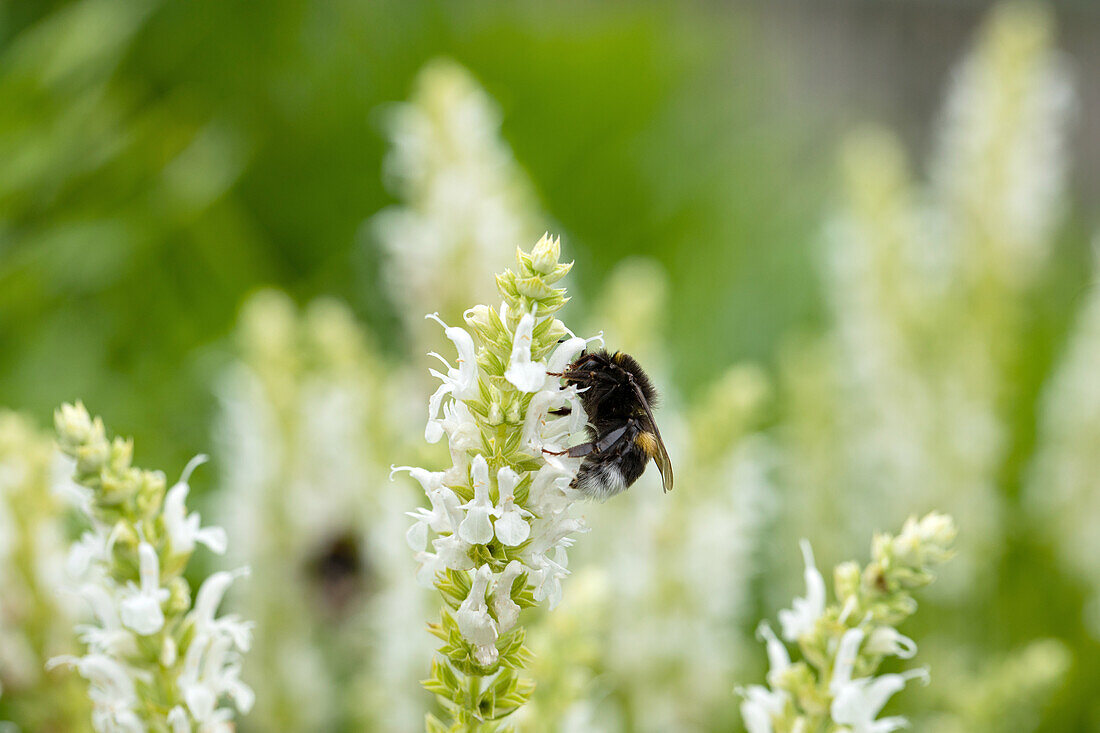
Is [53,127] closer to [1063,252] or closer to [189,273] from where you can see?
[189,273]

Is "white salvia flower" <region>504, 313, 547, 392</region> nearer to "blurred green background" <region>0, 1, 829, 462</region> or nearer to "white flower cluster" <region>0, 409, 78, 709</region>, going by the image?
"white flower cluster" <region>0, 409, 78, 709</region>

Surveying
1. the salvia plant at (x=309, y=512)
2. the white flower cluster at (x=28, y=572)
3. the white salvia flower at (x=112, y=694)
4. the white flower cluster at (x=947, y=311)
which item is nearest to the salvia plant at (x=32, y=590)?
the white flower cluster at (x=28, y=572)

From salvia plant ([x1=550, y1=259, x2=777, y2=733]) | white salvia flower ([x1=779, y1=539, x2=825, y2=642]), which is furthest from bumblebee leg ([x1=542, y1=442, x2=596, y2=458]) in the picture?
salvia plant ([x1=550, y1=259, x2=777, y2=733])

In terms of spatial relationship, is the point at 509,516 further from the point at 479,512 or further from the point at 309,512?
the point at 309,512

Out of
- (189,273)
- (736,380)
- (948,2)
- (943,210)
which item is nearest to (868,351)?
(943,210)

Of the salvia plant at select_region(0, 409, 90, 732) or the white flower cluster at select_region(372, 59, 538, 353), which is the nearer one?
the salvia plant at select_region(0, 409, 90, 732)

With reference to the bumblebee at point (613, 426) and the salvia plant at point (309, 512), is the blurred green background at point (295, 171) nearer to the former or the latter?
the salvia plant at point (309, 512)
